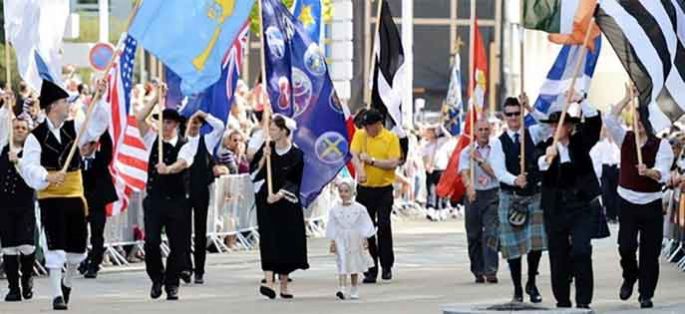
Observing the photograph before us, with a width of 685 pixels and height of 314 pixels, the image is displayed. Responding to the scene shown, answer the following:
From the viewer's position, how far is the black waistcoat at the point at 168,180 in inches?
773

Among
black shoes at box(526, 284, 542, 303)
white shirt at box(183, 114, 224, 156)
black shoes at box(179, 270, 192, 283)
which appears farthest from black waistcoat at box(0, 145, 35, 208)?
black shoes at box(526, 284, 542, 303)

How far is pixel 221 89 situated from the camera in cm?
2197

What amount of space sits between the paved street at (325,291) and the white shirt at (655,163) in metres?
0.93

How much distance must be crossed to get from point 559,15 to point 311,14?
9.42 m

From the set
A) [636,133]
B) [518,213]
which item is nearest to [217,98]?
[518,213]

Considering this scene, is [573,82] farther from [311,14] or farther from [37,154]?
[311,14]

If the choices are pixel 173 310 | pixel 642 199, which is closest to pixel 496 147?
pixel 642 199

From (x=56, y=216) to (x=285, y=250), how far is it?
280 centimetres

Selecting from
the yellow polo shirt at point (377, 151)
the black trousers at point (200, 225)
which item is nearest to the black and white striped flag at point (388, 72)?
the yellow polo shirt at point (377, 151)

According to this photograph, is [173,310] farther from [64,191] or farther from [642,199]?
[642,199]

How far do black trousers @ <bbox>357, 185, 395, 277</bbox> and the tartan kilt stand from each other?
130 inches

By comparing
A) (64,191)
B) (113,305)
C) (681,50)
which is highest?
(681,50)

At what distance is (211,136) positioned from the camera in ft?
70.1

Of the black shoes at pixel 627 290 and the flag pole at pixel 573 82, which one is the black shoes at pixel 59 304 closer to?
the flag pole at pixel 573 82
